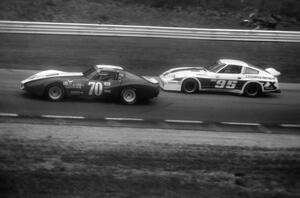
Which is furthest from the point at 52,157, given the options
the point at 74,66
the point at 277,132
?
the point at 74,66

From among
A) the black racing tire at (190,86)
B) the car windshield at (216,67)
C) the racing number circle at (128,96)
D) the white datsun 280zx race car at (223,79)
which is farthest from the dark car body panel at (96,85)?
the car windshield at (216,67)

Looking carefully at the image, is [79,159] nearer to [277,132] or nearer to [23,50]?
[277,132]

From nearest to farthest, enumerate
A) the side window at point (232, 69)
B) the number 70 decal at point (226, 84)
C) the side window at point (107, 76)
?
1. the side window at point (107, 76)
2. the number 70 decal at point (226, 84)
3. the side window at point (232, 69)

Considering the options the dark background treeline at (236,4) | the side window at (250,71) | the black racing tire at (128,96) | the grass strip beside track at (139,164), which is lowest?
the grass strip beside track at (139,164)

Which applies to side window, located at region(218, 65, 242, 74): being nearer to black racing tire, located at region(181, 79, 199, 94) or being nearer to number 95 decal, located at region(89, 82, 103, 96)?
black racing tire, located at region(181, 79, 199, 94)

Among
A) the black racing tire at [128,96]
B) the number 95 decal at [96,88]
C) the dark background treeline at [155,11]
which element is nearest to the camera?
the number 95 decal at [96,88]

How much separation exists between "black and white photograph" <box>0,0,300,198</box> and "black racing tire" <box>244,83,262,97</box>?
35 millimetres

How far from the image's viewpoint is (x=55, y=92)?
13633 millimetres

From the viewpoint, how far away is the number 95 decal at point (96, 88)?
13.8 metres

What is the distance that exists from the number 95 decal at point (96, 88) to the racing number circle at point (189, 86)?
10.1 ft

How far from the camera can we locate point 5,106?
12.8 metres

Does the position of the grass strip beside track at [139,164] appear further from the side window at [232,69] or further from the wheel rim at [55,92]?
the side window at [232,69]

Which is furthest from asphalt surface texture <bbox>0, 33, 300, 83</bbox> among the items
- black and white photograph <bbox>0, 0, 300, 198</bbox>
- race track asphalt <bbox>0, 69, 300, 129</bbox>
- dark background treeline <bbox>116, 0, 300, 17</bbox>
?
dark background treeline <bbox>116, 0, 300, 17</bbox>

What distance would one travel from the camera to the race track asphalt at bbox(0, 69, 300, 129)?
12.9 metres
